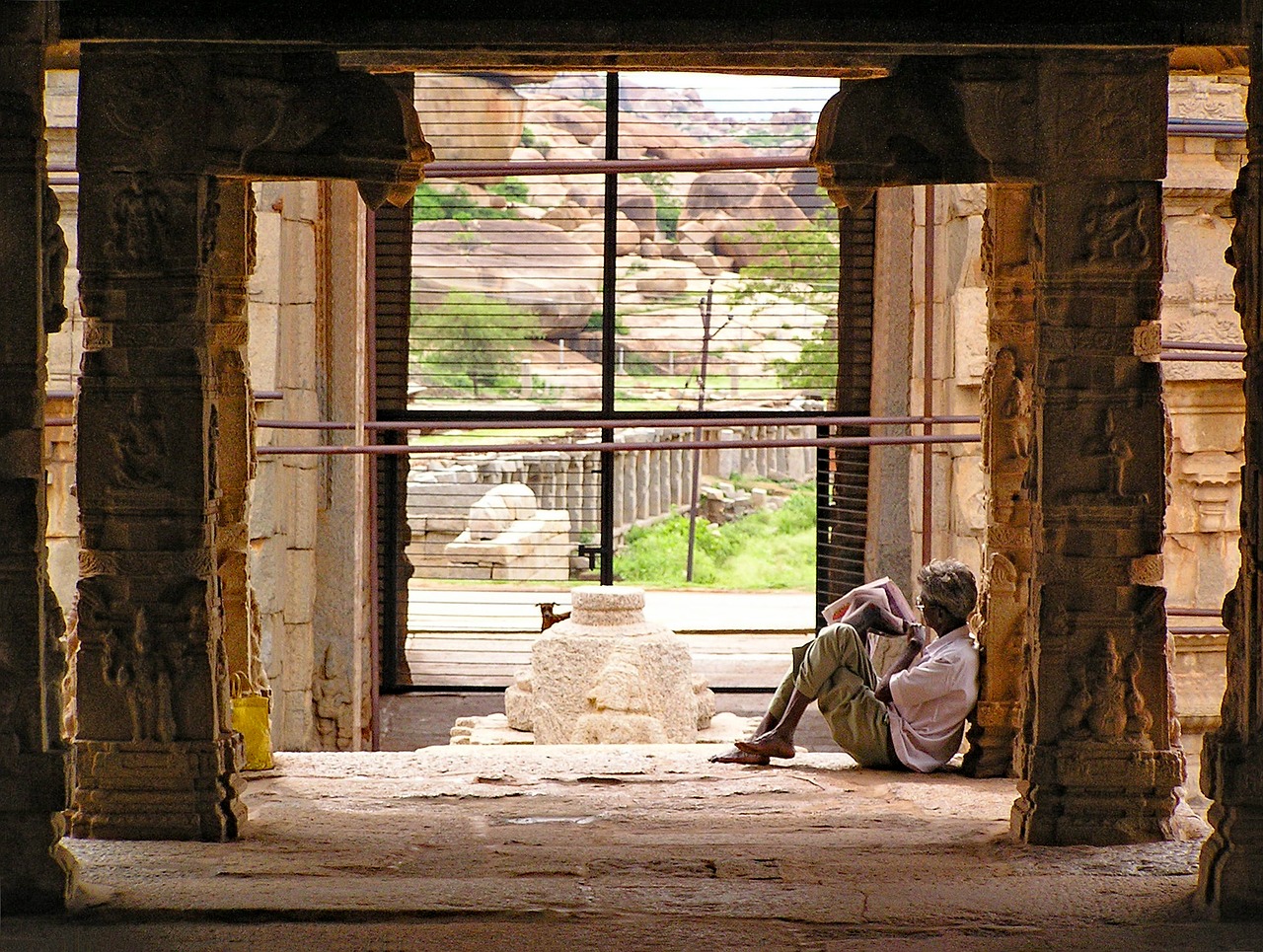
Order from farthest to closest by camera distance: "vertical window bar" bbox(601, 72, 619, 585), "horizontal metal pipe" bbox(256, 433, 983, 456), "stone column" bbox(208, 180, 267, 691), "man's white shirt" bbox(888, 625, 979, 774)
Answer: "vertical window bar" bbox(601, 72, 619, 585), "horizontal metal pipe" bbox(256, 433, 983, 456), "man's white shirt" bbox(888, 625, 979, 774), "stone column" bbox(208, 180, 267, 691)

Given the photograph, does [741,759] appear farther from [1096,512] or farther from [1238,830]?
[1238,830]

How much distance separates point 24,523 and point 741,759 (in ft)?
11.1

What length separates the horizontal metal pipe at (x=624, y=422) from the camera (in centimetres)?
822

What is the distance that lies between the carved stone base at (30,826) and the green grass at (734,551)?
12.3 meters

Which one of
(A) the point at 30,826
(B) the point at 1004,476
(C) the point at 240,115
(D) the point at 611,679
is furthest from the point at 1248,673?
(D) the point at 611,679

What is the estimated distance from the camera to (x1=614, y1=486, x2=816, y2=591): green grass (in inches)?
647

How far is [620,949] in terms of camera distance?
3787mm

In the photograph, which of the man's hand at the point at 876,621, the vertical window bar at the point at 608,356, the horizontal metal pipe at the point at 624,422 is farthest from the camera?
the vertical window bar at the point at 608,356

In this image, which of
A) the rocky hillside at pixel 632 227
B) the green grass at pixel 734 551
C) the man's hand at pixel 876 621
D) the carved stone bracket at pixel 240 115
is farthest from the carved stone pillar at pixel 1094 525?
the green grass at pixel 734 551

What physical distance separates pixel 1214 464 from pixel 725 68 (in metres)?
5.18

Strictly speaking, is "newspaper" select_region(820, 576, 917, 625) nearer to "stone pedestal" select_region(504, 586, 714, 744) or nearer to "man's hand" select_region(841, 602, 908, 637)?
"man's hand" select_region(841, 602, 908, 637)

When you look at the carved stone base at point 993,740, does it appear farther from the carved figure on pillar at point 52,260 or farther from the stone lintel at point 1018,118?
the carved figure on pillar at point 52,260

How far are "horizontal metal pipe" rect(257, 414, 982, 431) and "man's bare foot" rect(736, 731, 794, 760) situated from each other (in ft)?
7.41

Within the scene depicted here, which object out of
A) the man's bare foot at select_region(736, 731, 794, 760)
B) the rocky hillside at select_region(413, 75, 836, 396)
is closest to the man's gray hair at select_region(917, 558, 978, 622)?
the man's bare foot at select_region(736, 731, 794, 760)
